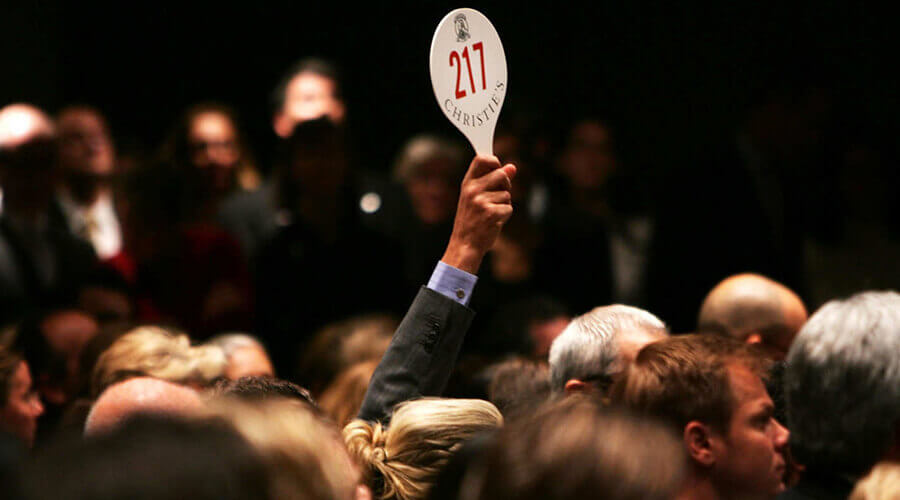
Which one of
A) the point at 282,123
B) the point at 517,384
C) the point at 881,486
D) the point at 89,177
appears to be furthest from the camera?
the point at 89,177

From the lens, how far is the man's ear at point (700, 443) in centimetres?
289

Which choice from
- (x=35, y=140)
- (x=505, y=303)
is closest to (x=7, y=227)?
(x=35, y=140)

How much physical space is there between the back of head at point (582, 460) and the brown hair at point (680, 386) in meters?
1.04

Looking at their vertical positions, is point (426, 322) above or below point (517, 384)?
above

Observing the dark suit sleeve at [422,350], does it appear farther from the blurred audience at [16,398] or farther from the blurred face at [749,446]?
the blurred audience at [16,398]

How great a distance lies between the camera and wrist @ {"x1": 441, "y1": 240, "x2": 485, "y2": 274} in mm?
3064

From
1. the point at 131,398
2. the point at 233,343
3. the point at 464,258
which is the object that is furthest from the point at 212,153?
the point at 464,258

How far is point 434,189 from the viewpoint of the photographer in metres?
6.50

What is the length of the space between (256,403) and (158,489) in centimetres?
59

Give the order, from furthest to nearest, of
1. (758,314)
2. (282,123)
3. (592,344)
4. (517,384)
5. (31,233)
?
(282,123)
(31,233)
(758,314)
(517,384)
(592,344)

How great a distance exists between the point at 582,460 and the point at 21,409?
2.58 metres

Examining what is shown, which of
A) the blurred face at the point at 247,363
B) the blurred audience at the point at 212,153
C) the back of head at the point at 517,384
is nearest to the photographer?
the back of head at the point at 517,384

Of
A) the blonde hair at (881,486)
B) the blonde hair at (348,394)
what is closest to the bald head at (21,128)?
the blonde hair at (348,394)

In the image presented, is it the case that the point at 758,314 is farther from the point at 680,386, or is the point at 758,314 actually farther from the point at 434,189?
the point at 434,189
